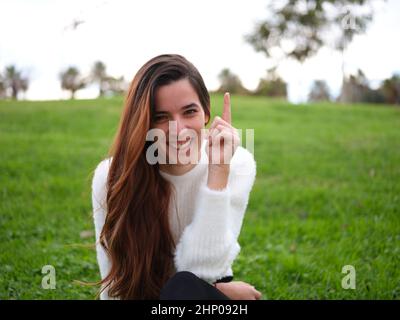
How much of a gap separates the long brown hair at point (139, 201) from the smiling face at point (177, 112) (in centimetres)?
3

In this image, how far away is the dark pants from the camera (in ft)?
5.94

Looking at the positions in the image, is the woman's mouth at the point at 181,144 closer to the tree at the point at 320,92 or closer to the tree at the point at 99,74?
the tree at the point at 320,92

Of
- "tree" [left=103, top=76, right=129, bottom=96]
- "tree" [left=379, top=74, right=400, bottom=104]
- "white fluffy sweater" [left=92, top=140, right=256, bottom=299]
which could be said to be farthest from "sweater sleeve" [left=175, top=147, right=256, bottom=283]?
"tree" [left=379, top=74, right=400, bottom=104]

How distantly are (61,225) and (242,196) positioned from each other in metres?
2.47

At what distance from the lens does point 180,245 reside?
2.12 meters

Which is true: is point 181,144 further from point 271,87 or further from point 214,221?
point 271,87

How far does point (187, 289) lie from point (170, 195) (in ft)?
1.83

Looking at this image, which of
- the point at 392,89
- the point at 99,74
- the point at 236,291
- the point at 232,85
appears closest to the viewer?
the point at 236,291

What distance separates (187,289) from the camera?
1.81m

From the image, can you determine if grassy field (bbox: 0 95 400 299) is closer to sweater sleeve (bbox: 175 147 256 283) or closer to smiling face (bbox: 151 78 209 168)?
sweater sleeve (bbox: 175 147 256 283)

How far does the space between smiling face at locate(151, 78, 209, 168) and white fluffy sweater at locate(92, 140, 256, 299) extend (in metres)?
0.25

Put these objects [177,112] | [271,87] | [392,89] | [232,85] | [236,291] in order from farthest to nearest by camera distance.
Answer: [232,85] → [271,87] → [392,89] → [236,291] → [177,112]

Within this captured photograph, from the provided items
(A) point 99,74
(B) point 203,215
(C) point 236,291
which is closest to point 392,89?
(C) point 236,291

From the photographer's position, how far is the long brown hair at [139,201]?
198cm
